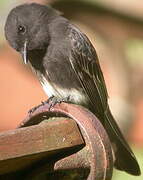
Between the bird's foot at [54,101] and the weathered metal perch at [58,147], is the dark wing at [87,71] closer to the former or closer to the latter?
the bird's foot at [54,101]

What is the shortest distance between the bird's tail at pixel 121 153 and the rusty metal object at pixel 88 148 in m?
1.18

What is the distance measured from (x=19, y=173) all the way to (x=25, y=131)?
1.17ft

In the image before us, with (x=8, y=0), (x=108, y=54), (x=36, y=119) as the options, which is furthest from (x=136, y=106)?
(x=36, y=119)

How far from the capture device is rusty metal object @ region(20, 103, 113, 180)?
122 inches

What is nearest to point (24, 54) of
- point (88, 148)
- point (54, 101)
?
point (54, 101)

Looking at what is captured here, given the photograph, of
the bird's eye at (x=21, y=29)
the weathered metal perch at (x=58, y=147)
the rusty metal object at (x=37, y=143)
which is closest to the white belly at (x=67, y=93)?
the bird's eye at (x=21, y=29)

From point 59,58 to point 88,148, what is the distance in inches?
72.5

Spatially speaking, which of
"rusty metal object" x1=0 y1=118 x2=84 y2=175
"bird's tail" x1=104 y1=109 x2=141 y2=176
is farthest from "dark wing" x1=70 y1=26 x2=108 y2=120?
"rusty metal object" x1=0 y1=118 x2=84 y2=175

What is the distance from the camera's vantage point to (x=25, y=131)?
3076mm

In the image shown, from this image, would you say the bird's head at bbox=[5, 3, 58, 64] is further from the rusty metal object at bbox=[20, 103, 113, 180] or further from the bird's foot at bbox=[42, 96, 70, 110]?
the rusty metal object at bbox=[20, 103, 113, 180]

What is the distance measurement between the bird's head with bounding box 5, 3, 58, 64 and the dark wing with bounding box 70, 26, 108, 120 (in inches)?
8.3

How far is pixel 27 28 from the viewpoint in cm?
500

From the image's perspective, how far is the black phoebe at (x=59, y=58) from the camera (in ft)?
16.1

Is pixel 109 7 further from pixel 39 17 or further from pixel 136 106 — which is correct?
pixel 39 17
